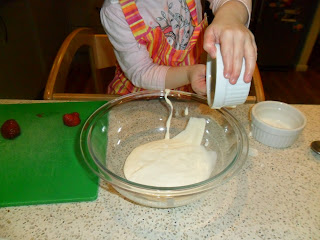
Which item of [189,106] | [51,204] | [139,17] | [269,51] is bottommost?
[269,51]

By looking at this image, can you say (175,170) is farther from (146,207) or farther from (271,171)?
(271,171)

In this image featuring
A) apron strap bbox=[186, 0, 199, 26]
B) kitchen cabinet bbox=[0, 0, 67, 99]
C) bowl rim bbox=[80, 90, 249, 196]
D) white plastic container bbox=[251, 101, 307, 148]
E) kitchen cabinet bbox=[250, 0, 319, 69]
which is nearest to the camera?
bowl rim bbox=[80, 90, 249, 196]

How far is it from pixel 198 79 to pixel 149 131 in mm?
183

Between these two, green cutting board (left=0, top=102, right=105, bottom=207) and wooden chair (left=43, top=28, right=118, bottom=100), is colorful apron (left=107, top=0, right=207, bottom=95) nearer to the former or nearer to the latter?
wooden chair (left=43, top=28, right=118, bottom=100)

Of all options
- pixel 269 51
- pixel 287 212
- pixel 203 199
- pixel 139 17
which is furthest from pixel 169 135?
pixel 269 51

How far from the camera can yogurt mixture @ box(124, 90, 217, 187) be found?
497 mm

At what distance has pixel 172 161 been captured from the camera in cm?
54

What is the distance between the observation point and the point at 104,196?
51 centimetres

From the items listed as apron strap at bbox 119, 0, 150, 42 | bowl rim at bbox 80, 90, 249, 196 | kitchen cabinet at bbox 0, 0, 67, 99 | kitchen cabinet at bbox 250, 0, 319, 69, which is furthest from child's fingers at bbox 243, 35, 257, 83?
kitchen cabinet at bbox 250, 0, 319, 69

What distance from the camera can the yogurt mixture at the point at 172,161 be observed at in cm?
50

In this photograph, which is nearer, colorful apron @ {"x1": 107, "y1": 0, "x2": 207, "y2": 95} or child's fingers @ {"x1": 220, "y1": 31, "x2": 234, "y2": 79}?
child's fingers @ {"x1": 220, "y1": 31, "x2": 234, "y2": 79}

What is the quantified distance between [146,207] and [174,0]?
678mm

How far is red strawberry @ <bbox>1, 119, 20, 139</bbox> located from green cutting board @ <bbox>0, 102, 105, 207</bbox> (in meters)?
0.01

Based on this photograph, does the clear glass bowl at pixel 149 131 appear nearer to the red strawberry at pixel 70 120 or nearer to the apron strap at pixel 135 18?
the red strawberry at pixel 70 120
